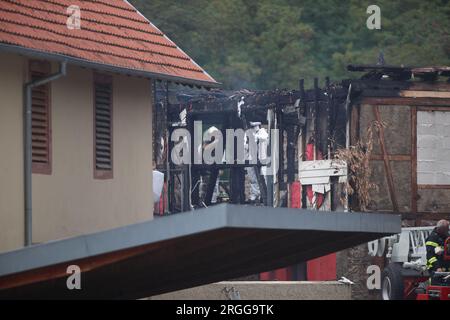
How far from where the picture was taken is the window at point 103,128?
19625mm

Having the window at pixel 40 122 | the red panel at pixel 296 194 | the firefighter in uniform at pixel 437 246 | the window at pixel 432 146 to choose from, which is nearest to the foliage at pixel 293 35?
the red panel at pixel 296 194

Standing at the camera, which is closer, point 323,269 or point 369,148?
point 369,148

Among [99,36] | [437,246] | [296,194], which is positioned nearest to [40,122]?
[99,36]

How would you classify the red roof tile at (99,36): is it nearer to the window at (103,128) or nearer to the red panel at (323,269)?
the window at (103,128)

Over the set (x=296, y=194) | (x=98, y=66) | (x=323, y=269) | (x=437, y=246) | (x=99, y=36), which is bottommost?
(x=323, y=269)

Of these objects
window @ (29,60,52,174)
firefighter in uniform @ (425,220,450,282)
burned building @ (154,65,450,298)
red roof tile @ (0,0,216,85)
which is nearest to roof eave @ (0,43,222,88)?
red roof tile @ (0,0,216,85)

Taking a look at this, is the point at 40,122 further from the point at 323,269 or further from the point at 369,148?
the point at 323,269

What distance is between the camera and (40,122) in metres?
18.1

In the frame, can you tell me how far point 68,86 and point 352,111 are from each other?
12.8 m

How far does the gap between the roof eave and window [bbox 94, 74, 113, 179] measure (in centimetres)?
62

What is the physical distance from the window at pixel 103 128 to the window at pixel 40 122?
1.42m

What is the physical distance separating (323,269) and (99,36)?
43.5ft

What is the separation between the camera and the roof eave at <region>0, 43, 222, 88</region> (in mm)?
16547

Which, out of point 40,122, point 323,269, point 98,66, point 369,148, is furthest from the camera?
point 323,269
